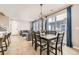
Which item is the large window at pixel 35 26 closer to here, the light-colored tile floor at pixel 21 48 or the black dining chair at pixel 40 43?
the black dining chair at pixel 40 43

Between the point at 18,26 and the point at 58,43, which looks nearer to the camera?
the point at 18,26

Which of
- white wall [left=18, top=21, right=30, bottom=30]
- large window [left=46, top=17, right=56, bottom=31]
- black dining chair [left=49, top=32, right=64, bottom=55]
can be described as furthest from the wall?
black dining chair [left=49, top=32, right=64, bottom=55]

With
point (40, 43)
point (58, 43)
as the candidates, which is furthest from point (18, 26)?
point (58, 43)

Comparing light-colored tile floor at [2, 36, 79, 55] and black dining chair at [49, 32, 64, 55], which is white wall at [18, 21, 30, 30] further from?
black dining chair at [49, 32, 64, 55]

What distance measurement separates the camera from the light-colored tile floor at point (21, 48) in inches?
82.8

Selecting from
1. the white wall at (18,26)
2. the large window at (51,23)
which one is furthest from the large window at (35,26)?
the large window at (51,23)

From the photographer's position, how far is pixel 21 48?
2.24 meters

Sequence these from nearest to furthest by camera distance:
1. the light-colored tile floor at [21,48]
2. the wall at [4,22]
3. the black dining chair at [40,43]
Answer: the light-colored tile floor at [21,48] < the wall at [4,22] < the black dining chair at [40,43]

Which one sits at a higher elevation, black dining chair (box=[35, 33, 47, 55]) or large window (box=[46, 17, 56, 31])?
large window (box=[46, 17, 56, 31])

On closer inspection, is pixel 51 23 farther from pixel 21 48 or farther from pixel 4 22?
pixel 4 22

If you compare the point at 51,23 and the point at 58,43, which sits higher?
the point at 51,23

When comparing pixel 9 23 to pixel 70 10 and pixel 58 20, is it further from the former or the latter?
pixel 70 10

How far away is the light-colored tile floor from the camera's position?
2104mm
